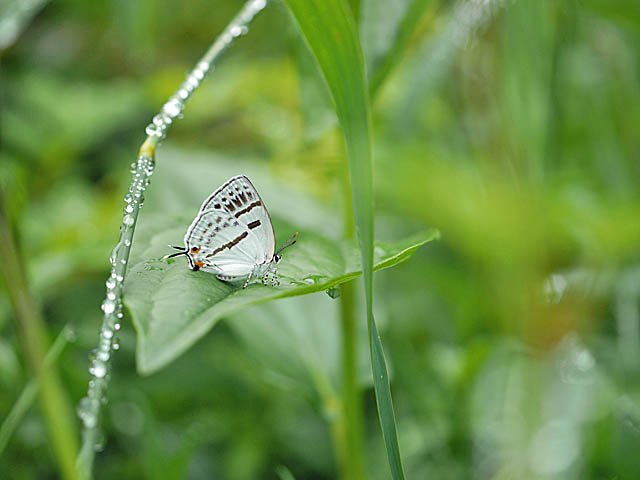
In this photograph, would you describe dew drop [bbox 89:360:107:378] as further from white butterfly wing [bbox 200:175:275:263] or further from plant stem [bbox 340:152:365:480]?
plant stem [bbox 340:152:365:480]

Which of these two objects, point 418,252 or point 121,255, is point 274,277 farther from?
point 418,252

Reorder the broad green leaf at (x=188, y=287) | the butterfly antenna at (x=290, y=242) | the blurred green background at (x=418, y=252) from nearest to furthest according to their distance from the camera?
the broad green leaf at (x=188, y=287), the butterfly antenna at (x=290, y=242), the blurred green background at (x=418, y=252)

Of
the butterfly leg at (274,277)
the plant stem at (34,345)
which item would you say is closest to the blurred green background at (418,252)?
the plant stem at (34,345)

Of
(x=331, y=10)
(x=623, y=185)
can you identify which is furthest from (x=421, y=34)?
(x=331, y=10)

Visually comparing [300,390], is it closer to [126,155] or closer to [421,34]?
[126,155]

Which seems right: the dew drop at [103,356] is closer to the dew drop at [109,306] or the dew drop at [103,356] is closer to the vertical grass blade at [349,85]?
the dew drop at [109,306]

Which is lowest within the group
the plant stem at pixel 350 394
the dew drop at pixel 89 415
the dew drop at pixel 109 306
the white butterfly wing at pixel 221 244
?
the plant stem at pixel 350 394
